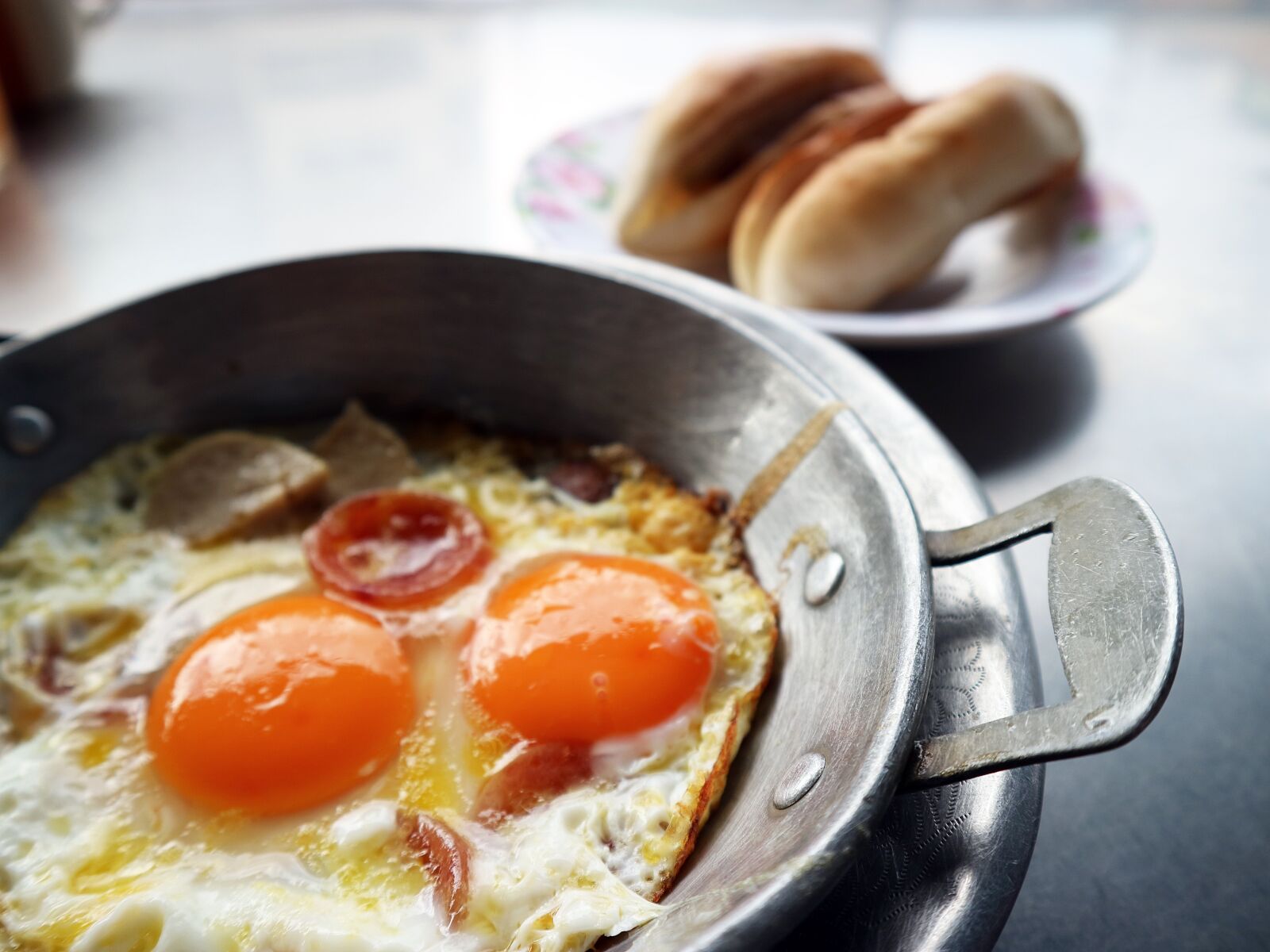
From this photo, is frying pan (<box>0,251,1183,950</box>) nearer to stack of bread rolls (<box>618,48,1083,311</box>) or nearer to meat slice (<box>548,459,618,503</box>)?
meat slice (<box>548,459,618,503</box>)

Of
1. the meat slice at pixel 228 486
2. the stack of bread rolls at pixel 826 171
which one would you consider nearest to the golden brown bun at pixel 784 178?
the stack of bread rolls at pixel 826 171

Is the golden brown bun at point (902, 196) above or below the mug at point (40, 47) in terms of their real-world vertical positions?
below

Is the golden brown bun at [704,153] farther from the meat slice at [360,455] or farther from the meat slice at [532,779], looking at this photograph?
the meat slice at [532,779]

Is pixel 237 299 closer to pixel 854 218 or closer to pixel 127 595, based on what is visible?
pixel 127 595

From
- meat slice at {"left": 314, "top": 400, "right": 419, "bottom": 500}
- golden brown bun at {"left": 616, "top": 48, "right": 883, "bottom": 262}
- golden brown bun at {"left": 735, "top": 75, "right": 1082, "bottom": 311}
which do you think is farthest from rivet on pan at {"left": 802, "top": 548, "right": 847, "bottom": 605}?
golden brown bun at {"left": 616, "top": 48, "right": 883, "bottom": 262}

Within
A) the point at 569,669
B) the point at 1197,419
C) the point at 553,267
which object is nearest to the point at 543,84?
the point at 553,267

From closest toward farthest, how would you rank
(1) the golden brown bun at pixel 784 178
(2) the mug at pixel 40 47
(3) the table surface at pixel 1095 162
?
(3) the table surface at pixel 1095 162, (1) the golden brown bun at pixel 784 178, (2) the mug at pixel 40 47

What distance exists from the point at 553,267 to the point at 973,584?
593 millimetres

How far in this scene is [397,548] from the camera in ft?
3.56

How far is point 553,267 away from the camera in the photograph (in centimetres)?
112

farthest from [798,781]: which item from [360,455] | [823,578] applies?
[360,455]

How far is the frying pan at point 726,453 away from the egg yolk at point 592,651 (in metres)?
0.09

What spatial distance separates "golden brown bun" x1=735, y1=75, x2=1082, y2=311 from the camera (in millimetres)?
1438

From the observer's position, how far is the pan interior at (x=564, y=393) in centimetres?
78
